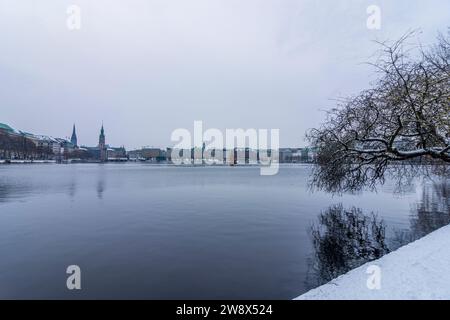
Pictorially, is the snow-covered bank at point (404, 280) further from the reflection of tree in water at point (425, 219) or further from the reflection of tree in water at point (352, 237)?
the reflection of tree in water at point (425, 219)

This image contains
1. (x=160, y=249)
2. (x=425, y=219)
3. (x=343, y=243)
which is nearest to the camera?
(x=160, y=249)

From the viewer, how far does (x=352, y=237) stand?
1362cm

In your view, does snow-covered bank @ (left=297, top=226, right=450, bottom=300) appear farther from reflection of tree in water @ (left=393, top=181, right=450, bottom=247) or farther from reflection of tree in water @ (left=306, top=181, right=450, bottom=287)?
reflection of tree in water @ (left=393, top=181, right=450, bottom=247)

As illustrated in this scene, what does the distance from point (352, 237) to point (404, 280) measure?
736 centimetres

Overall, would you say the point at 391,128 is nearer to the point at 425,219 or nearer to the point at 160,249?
the point at 425,219

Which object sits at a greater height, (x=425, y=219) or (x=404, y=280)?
(x=404, y=280)

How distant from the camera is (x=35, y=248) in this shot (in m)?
11.3

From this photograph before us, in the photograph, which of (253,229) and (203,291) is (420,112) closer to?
(253,229)

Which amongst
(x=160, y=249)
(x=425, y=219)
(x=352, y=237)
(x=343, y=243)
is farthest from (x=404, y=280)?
(x=425, y=219)

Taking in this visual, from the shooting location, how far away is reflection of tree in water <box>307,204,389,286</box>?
961 centimetres

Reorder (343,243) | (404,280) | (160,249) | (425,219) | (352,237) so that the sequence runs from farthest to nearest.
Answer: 1. (425,219)
2. (352,237)
3. (343,243)
4. (160,249)
5. (404,280)

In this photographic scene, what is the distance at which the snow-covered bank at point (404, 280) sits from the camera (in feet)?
19.5
